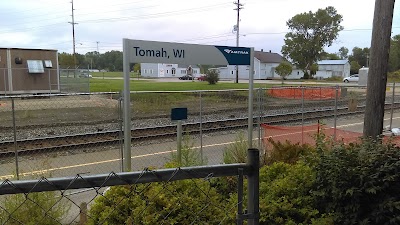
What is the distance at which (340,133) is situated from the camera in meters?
10.5

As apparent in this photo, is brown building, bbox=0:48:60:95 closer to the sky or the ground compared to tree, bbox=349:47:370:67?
closer to the ground

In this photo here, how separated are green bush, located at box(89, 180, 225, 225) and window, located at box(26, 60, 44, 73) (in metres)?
24.9

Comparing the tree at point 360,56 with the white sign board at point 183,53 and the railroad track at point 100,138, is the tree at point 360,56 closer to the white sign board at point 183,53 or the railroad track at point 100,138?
the railroad track at point 100,138

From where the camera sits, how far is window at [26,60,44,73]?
26.0 meters

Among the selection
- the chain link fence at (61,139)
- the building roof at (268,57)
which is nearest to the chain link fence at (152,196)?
the chain link fence at (61,139)

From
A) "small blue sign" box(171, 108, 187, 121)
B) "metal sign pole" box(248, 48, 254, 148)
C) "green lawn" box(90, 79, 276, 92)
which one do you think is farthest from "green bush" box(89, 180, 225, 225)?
"green lawn" box(90, 79, 276, 92)

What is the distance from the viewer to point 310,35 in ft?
253

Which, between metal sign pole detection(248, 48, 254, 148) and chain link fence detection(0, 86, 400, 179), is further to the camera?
chain link fence detection(0, 86, 400, 179)

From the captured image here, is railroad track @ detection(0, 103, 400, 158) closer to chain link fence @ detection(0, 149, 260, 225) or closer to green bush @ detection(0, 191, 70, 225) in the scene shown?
green bush @ detection(0, 191, 70, 225)

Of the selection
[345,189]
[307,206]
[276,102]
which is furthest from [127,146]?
[276,102]

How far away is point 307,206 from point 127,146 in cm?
295

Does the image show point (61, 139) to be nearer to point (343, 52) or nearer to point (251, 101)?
point (251, 101)

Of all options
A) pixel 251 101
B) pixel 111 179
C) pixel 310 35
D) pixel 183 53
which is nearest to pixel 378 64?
pixel 251 101

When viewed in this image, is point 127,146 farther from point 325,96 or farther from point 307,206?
point 325,96
